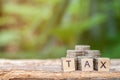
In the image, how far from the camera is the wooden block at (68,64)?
2.81 ft

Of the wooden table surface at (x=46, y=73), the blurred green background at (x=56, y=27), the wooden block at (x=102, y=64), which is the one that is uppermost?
the blurred green background at (x=56, y=27)

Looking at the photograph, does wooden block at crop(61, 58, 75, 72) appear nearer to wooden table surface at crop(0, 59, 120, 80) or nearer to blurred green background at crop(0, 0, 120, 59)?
wooden table surface at crop(0, 59, 120, 80)

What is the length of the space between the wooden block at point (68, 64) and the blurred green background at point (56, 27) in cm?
74

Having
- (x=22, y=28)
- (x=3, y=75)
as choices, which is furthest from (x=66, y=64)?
(x=22, y=28)

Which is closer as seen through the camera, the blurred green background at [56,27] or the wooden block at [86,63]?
the wooden block at [86,63]

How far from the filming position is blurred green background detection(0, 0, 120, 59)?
1755 mm

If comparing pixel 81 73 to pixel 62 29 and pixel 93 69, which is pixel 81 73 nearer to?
pixel 93 69

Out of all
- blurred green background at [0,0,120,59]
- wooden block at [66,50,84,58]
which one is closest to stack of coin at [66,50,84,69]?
wooden block at [66,50,84,58]

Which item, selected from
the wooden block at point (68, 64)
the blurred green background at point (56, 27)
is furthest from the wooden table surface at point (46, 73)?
the blurred green background at point (56, 27)

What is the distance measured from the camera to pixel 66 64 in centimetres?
86

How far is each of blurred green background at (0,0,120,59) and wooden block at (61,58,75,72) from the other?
744 millimetres

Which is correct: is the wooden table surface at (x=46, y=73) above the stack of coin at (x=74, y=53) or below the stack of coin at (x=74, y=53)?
below

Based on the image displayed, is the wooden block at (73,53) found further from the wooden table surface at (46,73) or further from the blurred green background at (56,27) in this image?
the blurred green background at (56,27)

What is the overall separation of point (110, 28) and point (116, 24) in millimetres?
45
